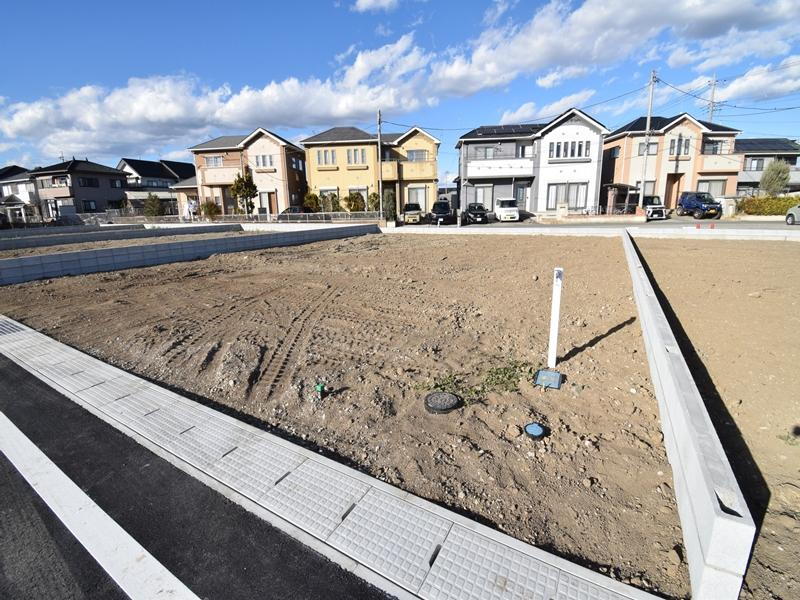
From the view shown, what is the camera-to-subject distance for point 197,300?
7582mm

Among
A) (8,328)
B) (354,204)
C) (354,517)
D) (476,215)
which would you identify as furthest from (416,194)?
(354,517)

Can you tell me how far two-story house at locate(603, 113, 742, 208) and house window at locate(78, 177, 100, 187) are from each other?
50508mm

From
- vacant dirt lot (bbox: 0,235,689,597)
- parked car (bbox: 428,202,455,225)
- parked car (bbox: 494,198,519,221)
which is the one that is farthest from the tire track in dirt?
parked car (bbox: 494,198,519,221)

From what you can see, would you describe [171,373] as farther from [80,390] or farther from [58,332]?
[58,332]

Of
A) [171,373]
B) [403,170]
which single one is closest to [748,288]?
[171,373]

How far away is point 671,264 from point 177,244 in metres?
13.8

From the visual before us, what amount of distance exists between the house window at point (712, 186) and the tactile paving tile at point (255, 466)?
39.8 m

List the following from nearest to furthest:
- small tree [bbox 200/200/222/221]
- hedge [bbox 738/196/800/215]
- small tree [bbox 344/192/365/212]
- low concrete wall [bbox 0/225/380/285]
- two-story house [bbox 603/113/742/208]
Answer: low concrete wall [bbox 0/225/380/285] → hedge [bbox 738/196/800/215] → small tree [bbox 344/192/365/212] → two-story house [bbox 603/113/742/208] → small tree [bbox 200/200/222/221]

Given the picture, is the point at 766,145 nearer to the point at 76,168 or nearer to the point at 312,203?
the point at 312,203

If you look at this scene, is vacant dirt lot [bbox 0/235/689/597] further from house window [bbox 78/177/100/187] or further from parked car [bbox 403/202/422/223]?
house window [bbox 78/177/100/187]

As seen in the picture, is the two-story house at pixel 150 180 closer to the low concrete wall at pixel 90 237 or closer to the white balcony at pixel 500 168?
the low concrete wall at pixel 90 237

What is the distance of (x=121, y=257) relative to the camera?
36.9ft

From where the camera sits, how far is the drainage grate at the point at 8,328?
6.05 m

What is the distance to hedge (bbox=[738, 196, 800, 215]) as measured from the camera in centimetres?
2380
